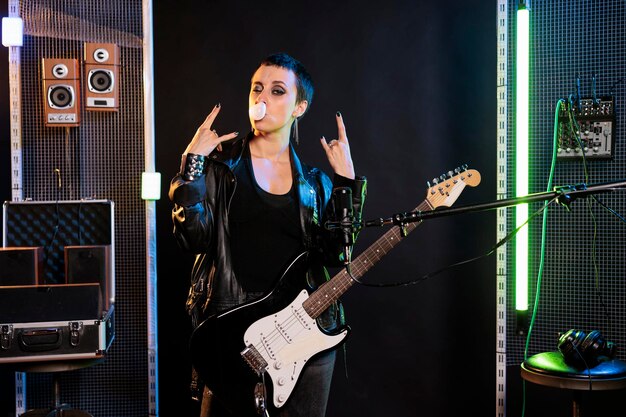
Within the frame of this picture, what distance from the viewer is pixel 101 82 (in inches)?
153

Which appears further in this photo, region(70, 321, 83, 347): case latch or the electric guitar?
region(70, 321, 83, 347): case latch

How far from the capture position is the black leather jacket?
9.01ft

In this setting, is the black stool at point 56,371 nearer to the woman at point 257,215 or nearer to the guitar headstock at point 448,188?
the woman at point 257,215

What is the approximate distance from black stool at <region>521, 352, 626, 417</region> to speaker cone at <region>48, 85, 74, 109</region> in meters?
2.59

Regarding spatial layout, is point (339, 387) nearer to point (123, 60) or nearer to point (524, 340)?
point (524, 340)

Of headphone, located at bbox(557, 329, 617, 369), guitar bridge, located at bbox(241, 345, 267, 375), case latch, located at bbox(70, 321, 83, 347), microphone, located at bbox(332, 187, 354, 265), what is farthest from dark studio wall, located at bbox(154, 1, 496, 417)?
microphone, located at bbox(332, 187, 354, 265)

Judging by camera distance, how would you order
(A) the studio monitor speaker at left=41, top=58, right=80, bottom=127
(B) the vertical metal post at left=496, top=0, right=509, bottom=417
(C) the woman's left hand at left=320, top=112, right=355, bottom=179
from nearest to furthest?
(C) the woman's left hand at left=320, top=112, right=355, bottom=179, (B) the vertical metal post at left=496, top=0, right=509, bottom=417, (A) the studio monitor speaker at left=41, top=58, right=80, bottom=127

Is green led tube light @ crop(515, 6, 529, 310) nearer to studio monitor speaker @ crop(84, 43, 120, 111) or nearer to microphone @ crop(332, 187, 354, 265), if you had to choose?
microphone @ crop(332, 187, 354, 265)

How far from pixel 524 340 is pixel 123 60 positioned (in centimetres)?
252

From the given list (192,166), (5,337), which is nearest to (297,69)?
(192,166)

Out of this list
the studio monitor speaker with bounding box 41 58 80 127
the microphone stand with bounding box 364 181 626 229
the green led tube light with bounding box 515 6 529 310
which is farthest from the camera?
the studio monitor speaker with bounding box 41 58 80 127

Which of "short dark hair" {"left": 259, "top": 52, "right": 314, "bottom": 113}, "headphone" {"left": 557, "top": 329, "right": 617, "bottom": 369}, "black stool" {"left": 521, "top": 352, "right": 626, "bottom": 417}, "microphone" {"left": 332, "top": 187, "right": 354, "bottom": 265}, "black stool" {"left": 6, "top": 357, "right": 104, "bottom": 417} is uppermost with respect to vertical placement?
"short dark hair" {"left": 259, "top": 52, "right": 314, "bottom": 113}

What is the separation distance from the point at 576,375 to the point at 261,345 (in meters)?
1.28

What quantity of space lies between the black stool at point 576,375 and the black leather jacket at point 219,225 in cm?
99
